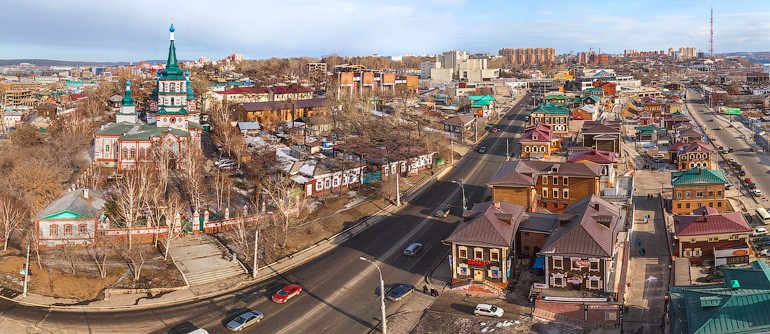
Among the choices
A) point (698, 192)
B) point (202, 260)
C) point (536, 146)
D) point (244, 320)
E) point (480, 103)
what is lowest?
point (244, 320)

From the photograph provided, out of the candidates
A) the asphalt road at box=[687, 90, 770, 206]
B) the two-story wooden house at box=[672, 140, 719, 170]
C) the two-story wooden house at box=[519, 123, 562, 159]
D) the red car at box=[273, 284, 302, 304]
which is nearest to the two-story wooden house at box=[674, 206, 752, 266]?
the asphalt road at box=[687, 90, 770, 206]

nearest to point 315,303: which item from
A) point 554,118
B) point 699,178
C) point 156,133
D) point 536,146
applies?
point 156,133

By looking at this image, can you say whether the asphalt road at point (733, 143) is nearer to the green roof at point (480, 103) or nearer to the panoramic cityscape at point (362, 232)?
the panoramic cityscape at point (362, 232)

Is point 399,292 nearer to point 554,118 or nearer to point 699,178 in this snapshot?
point 699,178

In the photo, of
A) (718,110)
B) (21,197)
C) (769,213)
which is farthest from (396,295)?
(718,110)

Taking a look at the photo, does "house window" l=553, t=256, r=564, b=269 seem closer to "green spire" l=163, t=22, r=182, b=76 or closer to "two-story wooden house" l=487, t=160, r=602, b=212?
"two-story wooden house" l=487, t=160, r=602, b=212

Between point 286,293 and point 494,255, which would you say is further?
point 494,255
